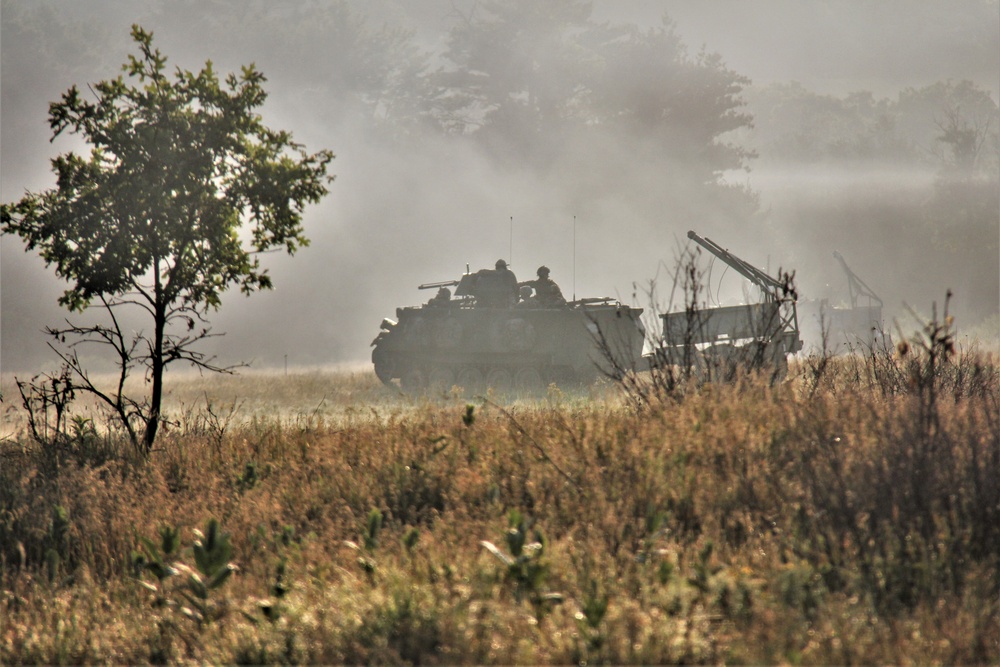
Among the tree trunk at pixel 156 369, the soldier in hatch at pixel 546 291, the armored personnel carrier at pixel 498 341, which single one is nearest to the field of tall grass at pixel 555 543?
the tree trunk at pixel 156 369

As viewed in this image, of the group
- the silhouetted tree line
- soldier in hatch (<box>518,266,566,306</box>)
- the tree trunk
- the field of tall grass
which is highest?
the silhouetted tree line

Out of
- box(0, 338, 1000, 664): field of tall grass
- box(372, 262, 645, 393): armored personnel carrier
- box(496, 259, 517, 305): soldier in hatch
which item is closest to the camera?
box(0, 338, 1000, 664): field of tall grass

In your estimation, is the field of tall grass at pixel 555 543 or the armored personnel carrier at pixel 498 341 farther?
the armored personnel carrier at pixel 498 341

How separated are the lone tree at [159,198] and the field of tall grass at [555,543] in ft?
7.00

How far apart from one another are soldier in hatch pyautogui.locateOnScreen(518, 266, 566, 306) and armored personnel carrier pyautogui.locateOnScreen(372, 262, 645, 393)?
4 cm

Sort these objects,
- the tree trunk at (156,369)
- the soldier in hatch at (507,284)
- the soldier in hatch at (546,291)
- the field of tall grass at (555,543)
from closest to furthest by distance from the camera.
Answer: the field of tall grass at (555,543) → the tree trunk at (156,369) → the soldier in hatch at (546,291) → the soldier in hatch at (507,284)

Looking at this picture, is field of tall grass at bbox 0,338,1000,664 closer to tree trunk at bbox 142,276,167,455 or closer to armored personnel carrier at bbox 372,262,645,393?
tree trunk at bbox 142,276,167,455

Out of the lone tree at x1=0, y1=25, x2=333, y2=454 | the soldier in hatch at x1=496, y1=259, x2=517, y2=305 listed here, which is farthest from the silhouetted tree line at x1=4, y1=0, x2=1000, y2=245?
the lone tree at x1=0, y1=25, x2=333, y2=454

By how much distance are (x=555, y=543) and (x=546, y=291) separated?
545 inches

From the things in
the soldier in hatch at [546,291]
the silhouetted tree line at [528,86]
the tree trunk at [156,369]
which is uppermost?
the silhouetted tree line at [528,86]

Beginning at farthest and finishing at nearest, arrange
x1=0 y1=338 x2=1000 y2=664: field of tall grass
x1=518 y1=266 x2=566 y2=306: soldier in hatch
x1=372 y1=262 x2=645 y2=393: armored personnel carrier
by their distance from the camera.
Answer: x1=518 y1=266 x2=566 y2=306: soldier in hatch → x1=372 y1=262 x2=645 y2=393: armored personnel carrier → x1=0 y1=338 x2=1000 y2=664: field of tall grass

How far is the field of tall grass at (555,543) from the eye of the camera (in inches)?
173

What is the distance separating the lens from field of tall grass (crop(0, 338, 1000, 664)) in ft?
14.4

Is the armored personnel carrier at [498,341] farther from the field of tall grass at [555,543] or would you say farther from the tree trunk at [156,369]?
the field of tall grass at [555,543]
